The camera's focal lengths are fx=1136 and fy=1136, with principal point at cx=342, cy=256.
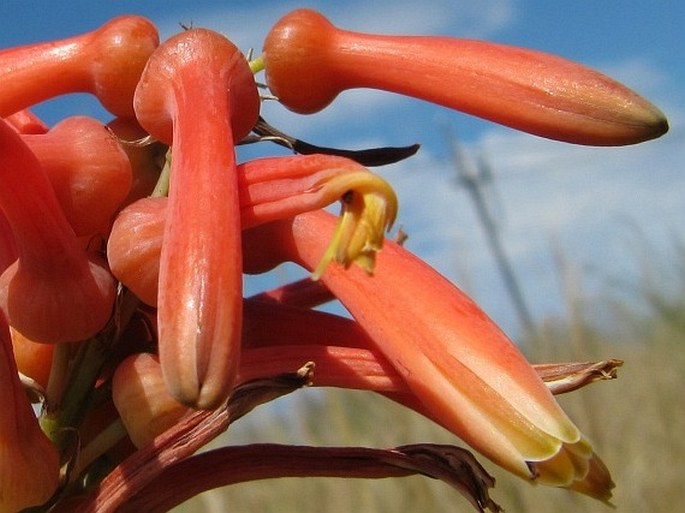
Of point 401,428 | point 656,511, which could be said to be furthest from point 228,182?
point 656,511

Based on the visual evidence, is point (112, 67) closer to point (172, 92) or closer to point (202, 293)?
point (172, 92)

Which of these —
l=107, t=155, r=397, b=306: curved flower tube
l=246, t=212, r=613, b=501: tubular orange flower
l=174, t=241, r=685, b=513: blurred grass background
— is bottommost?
l=174, t=241, r=685, b=513: blurred grass background

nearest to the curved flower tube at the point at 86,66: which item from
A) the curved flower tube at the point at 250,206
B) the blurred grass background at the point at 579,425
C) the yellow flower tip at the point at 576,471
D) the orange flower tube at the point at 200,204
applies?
the orange flower tube at the point at 200,204

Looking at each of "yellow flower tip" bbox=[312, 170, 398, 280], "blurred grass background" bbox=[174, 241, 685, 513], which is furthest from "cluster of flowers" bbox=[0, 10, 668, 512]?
"blurred grass background" bbox=[174, 241, 685, 513]

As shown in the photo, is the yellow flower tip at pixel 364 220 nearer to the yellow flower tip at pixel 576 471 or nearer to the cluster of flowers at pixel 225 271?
the cluster of flowers at pixel 225 271

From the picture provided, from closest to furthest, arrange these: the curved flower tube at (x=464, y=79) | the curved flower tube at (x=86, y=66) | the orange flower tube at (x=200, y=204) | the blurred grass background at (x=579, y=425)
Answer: the orange flower tube at (x=200, y=204) < the curved flower tube at (x=464, y=79) < the curved flower tube at (x=86, y=66) < the blurred grass background at (x=579, y=425)

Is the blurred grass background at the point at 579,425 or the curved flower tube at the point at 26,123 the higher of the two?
the curved flower tube at the point at 26,123

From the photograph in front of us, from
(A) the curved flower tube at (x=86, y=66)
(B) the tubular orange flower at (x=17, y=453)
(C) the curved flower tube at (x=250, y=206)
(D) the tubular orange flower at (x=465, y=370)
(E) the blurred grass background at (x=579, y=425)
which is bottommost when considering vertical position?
→ (E) the blurred grass background at (x=579, y=425)

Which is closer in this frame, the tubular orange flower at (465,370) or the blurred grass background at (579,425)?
the tubular orange flower at (465,370)

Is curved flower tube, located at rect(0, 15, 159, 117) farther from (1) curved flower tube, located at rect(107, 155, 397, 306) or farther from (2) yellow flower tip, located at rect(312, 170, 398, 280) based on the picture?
(2) yellow flower tip, located at rect(312, 170, 398, 280)
